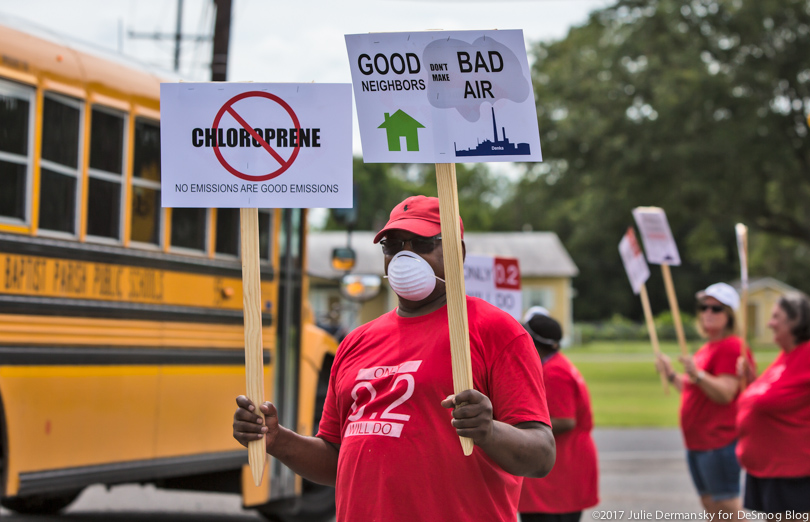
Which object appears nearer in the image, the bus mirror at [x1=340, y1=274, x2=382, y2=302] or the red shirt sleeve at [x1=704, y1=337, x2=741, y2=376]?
the red shirt sleeve at [x1=704, y1=337, x2=741, y2=376]

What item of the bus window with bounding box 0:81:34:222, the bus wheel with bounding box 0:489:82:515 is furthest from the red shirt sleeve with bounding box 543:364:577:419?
the bus wheel with bounding box 0:489:82:515

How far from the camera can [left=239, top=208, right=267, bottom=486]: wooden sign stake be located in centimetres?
281

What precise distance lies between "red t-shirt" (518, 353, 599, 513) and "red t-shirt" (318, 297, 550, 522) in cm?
178

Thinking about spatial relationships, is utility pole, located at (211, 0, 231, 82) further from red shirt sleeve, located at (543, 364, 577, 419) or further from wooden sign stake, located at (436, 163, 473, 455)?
wooden sign stake, located at (436, 163, 473, 455)

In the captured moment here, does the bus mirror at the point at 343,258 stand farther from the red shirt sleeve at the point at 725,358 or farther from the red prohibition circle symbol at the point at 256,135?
the red prohibition circle symbol at the point at 256,135

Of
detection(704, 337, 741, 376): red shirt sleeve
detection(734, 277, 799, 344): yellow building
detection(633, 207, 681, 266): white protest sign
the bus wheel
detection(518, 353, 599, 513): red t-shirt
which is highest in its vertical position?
detection(734, 277, 799, 344): yellow building

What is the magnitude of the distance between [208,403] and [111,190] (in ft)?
5.11

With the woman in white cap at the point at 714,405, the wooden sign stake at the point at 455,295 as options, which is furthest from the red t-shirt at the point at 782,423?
the wooden sign stake at the point at 455,295

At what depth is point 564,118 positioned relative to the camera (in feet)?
87.2

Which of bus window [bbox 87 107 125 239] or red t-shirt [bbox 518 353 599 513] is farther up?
bus window [bbox 87 107 125 239]

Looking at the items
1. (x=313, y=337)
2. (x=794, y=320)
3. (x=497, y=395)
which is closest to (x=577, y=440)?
(x=794, y=320)

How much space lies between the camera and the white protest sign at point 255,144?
297 cm

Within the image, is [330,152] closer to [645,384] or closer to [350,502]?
[350,502]

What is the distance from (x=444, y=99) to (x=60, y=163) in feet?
10.5
